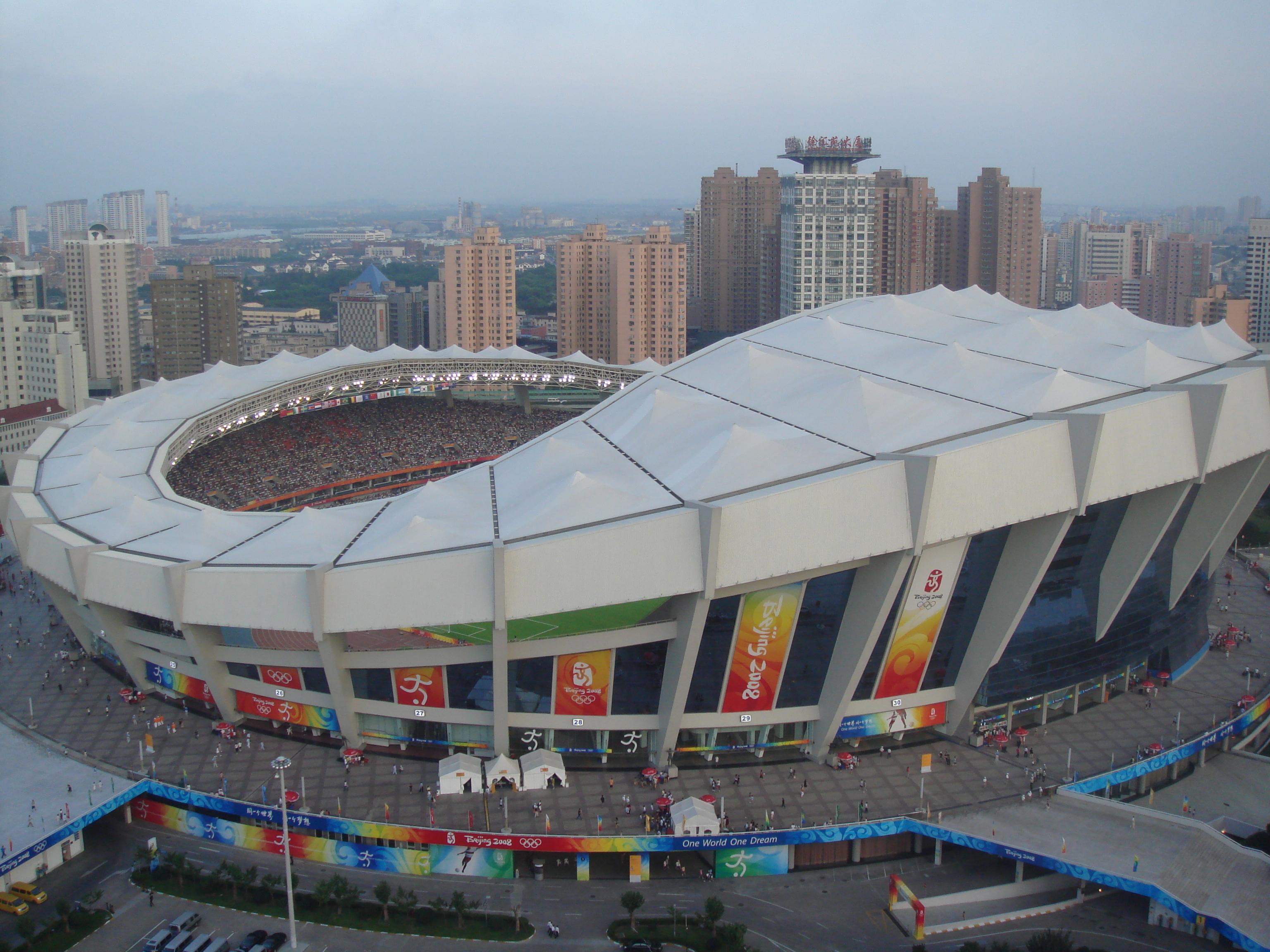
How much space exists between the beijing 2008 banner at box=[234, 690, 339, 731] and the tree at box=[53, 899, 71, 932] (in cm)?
745

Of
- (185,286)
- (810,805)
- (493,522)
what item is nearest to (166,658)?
(493,522)

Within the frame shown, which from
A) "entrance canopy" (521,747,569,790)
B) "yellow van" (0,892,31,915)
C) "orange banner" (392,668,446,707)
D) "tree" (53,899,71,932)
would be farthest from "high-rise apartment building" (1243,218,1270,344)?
"yellow van" (0,892,31,915)

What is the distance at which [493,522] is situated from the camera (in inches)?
1259

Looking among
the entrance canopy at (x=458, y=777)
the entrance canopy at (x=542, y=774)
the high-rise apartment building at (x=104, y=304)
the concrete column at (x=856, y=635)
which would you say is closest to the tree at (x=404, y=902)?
the entrance canopy at (x=458, y=777)

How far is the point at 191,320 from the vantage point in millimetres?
93750

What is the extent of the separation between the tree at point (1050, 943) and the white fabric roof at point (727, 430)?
1173cm

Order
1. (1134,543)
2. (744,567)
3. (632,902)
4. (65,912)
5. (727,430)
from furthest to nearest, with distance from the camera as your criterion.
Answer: (727,430) → (1134,543) → (744,567) → (632,902) → (65,912)

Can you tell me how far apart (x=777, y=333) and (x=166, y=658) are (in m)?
23.3

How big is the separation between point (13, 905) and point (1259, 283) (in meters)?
90.7

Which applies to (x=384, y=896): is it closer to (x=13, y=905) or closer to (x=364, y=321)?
(x=13, y=905)

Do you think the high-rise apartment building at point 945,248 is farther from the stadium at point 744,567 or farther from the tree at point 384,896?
the tree at point 384,896

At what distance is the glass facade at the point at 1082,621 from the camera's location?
3234 cm

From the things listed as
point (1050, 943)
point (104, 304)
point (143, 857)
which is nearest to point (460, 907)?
point (143, 857)

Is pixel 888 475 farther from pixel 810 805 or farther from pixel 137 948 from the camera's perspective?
pixel 137 948
